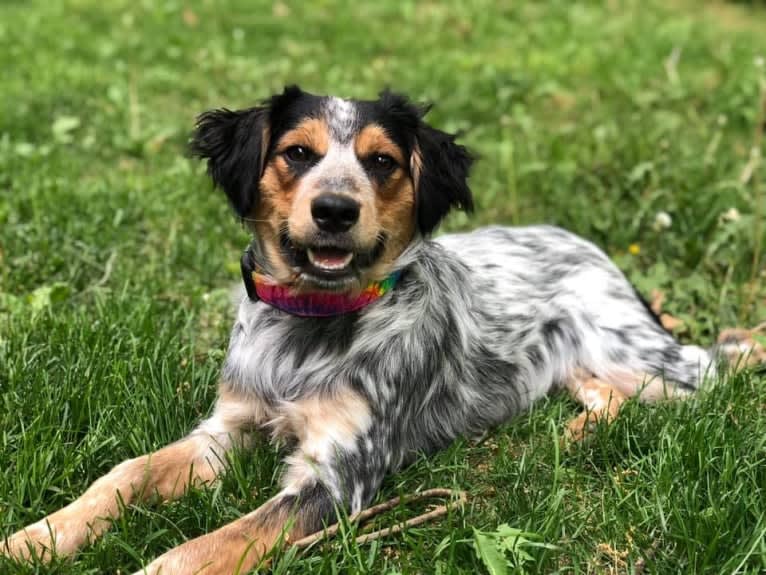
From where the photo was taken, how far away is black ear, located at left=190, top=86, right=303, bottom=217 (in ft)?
12.0

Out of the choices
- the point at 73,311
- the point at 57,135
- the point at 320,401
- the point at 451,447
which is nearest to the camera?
the point at 320,401

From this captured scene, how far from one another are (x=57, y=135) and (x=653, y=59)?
638 cm

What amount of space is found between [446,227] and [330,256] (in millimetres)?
2989

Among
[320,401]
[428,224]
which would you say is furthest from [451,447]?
[428,224]

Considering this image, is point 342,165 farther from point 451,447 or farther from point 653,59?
point 653,59

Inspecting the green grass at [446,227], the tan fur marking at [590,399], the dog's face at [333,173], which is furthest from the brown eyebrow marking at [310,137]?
the tan fur marking at [590,399]

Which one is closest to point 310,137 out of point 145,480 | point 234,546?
point 145,480

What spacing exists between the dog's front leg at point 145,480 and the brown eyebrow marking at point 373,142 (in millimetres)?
1154

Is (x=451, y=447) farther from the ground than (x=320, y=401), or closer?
closer

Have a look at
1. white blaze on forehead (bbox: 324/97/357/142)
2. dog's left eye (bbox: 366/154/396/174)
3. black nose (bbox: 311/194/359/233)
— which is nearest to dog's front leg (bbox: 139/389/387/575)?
black nose (bbox: 311/194/359/233)

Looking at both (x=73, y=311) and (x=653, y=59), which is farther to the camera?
(x=653, y=59)

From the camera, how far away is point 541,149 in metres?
7.43

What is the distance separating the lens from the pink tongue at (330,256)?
11.5 feet

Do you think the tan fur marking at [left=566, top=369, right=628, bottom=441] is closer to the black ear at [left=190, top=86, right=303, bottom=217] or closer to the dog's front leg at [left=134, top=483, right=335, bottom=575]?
the dog's front leg at [left=134, top=483, right=335, bottom=575]
